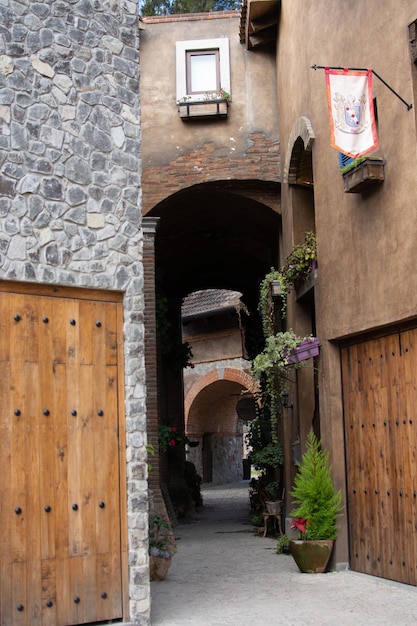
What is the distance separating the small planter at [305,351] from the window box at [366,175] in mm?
2377

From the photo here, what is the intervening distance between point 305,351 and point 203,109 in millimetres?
5043

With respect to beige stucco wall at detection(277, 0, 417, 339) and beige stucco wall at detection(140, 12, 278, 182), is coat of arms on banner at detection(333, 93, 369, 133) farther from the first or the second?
beige stucco wall at detection(140, 12, 278, 182)

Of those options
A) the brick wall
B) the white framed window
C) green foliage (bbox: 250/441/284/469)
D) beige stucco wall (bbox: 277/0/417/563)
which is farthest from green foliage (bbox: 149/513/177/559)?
the white framed window

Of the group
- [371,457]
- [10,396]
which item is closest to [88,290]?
[10,396]

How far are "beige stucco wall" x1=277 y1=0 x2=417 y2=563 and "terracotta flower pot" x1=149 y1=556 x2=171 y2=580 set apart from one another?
83.1 inches

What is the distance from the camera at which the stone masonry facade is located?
7336mm

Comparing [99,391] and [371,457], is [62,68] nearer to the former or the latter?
[99,391]

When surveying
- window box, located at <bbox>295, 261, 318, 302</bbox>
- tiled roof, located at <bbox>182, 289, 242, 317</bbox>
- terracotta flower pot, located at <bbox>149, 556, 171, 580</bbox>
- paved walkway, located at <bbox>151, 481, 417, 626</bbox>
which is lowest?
paved walkway, located at <bbox>151, 481, 417, 626</bbox>

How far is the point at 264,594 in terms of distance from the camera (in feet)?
29.1

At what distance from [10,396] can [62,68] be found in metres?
3.10

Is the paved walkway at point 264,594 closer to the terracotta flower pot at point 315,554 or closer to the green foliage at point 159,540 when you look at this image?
the terracotta flower pot at point 315,554

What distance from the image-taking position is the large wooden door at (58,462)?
273 inches

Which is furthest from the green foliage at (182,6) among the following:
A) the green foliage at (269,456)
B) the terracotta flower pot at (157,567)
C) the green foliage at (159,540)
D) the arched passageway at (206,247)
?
the terracotta flower pot at (157,567)

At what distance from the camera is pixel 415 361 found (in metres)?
8.77
